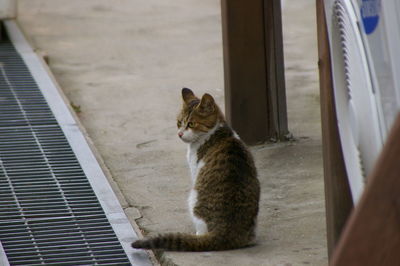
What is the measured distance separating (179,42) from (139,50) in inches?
15.9

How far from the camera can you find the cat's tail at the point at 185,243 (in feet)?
13.9

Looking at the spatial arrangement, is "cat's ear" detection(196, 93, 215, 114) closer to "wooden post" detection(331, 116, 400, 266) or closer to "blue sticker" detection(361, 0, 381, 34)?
"blue sticker" detection(361, 0, 381, 34)

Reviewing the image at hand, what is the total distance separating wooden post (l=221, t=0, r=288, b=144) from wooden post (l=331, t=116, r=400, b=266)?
11.8ft

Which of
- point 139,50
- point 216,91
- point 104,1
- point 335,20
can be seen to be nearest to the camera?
point 335,20

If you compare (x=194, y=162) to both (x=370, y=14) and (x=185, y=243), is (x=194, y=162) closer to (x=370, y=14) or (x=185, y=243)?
(x=185, y=243)

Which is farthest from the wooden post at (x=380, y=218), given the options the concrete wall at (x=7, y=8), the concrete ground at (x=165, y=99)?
the concrete wall at (x=7, y=8)

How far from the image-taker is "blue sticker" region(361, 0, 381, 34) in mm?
2834

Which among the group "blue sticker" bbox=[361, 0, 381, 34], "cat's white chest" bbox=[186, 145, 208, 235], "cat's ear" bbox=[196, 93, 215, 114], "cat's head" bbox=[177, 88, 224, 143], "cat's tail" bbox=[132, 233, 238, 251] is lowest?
"cat's tail" bbox=[132, 233, 238, 251]

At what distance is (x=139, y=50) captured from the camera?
26.5ft

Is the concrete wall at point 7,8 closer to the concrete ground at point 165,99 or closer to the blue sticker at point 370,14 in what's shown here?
the concrete ground at point 165,99

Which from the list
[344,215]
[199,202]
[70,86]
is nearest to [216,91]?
[70,86]

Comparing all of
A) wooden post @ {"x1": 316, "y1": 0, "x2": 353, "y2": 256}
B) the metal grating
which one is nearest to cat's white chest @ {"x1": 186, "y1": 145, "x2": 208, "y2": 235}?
the metal grating

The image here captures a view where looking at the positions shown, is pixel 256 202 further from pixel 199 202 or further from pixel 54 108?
pixel 54 108

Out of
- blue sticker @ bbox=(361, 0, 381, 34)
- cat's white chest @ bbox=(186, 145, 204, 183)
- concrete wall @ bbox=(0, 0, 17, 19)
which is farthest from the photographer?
concrete wall @ bbox=(0, 0, 17, 19)
